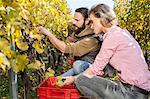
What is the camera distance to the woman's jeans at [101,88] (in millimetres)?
3047

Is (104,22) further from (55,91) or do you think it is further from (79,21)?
(79,21)

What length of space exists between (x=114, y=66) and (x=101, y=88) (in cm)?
26

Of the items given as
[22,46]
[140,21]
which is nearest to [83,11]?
[22,46]

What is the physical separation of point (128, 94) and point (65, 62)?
689cm

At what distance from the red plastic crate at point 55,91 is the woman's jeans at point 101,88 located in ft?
0.30

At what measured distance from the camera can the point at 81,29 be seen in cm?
399

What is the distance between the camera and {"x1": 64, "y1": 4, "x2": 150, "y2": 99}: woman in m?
3.07

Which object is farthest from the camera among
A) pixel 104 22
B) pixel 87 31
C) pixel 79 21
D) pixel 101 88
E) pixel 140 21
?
pixel 140 21

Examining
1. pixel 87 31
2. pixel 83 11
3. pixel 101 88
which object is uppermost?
pixel 83 11

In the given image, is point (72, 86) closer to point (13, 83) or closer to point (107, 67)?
point (107, 67)

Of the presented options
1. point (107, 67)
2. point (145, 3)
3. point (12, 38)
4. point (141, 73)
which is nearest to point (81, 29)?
point (107, 67)

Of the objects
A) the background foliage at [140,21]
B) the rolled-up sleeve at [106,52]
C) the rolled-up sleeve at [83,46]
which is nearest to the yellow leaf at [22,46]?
the rolled-up sleeve at [106,52]

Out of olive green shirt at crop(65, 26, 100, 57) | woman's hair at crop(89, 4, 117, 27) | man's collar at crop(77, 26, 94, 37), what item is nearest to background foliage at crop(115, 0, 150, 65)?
man's collar at crop(77, 26, 94, 37)

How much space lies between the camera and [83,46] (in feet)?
12.0
